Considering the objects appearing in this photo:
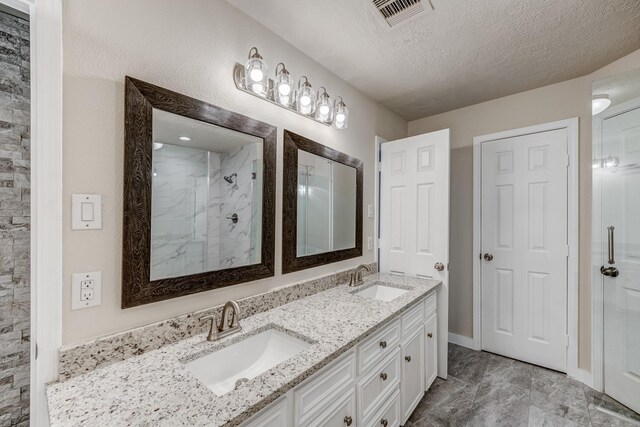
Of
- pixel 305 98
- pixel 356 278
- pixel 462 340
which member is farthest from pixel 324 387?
pixel 462 340

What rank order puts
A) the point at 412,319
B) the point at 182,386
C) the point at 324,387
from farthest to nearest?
the point at 412,319 < the point at 324,387 < the point at 182,386

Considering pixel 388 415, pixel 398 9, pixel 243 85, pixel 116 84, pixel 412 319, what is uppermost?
pixel 398 9

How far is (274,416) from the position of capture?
849mm

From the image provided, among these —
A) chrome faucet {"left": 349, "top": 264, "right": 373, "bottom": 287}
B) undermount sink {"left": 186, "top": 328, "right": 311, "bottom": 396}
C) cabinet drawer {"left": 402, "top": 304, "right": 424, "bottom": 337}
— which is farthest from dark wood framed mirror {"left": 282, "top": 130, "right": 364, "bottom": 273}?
cabinet drawer {"left": 402, "top": 304, "right": 424, "bottom": 337}

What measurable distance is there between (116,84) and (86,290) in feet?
2.46

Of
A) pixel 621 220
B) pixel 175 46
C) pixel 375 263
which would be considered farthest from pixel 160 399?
pixel 621 220

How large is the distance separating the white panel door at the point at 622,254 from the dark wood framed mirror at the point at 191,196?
225 centimetres

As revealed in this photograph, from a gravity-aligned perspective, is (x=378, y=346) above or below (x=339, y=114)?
below

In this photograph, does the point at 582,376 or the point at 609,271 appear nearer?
the point at 609,271

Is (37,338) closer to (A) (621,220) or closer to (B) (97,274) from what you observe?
(B) (97,274)

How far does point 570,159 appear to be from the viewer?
7.16 ft

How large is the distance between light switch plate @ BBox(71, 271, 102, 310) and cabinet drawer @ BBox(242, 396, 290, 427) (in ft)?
2.22

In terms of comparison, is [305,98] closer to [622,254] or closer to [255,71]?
[255,71]

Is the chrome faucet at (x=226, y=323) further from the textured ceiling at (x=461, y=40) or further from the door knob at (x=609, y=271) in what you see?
the door knob at (x=609, y=271)
